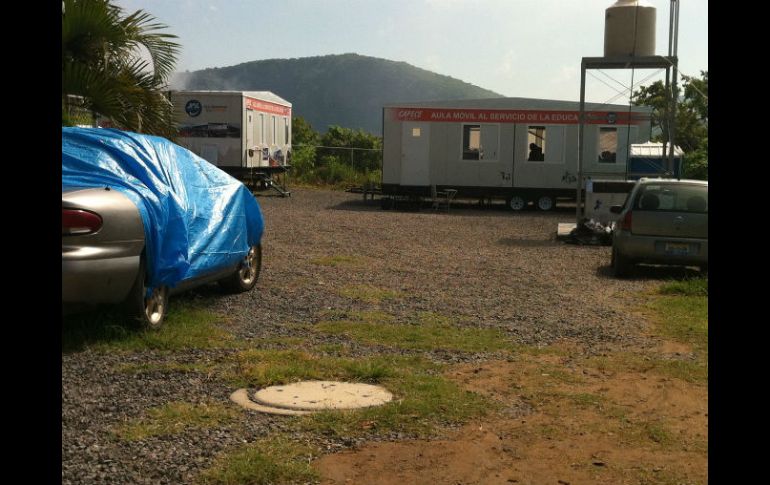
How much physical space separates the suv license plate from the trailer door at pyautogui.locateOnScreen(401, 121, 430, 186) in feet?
46.4

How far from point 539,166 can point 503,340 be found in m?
18.4

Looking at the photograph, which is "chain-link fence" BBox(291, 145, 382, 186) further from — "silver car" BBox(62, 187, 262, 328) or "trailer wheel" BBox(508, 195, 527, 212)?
"silver car" BBox(62, 187, 262, 328)

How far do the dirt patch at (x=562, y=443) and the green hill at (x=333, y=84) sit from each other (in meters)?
149

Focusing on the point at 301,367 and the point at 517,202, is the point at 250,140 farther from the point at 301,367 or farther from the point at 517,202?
the point at 301,367

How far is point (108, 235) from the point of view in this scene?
6.98 meters

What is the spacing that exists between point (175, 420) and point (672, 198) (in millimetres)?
9088

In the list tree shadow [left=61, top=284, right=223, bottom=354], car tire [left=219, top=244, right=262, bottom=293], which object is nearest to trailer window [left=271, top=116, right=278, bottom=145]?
car tire [left=219, top=244, right=262, bottom=293]

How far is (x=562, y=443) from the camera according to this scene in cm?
512

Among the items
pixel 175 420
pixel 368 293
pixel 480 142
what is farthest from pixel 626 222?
pixel 480 142

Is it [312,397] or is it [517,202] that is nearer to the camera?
[312,397]

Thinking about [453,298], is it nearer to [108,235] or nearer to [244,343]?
[244,343]

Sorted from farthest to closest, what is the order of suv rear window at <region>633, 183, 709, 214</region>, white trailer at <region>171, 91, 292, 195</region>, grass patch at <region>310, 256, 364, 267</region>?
white trailer at <region>171, 91, 292, 195</region>
grass patch at <region>310, 256, 364, 267</region>
suv rear window at <region>633, 183, 709, 214</region>

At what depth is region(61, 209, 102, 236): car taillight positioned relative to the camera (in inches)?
269
